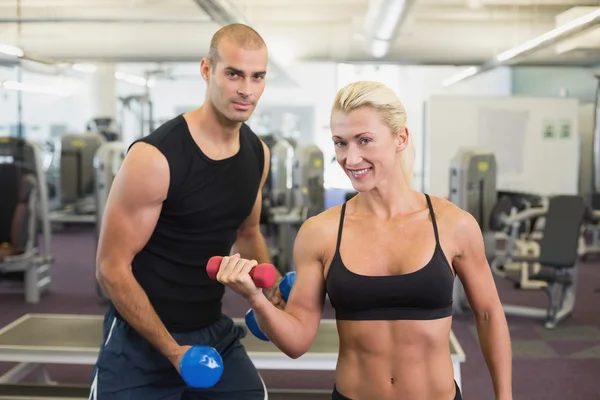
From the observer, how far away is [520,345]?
15.2ft

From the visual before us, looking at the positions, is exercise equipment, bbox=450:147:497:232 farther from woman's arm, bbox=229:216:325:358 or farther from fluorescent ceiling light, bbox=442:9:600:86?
woman's arm, bbox=229:216:325:358

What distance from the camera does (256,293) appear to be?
134 cm

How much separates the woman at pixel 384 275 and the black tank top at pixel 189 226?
0.46 meters

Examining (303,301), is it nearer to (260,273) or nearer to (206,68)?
(260,273)

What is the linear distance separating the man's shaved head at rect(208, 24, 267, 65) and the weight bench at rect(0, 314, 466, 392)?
1314 mm

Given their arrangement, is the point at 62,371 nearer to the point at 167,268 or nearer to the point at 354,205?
the point at 167,268

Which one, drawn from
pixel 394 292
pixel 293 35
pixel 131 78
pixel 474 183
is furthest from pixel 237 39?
pixel 131 78

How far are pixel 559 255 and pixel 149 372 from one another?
3801 millimetres

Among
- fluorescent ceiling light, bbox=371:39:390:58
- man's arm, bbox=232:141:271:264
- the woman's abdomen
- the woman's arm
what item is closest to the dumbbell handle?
the woman's arm

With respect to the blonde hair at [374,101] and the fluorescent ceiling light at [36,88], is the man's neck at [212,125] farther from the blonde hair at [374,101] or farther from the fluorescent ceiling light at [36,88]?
the fluorescent ceiling light at [36,88]

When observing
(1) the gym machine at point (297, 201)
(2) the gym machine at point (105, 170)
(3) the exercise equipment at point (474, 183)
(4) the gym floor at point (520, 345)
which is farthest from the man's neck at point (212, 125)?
(1) the gym machine at point (297, 201)

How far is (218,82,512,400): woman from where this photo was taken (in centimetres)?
142

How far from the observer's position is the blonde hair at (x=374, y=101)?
1398 mm

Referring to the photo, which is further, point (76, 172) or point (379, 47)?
point (76, 172)
